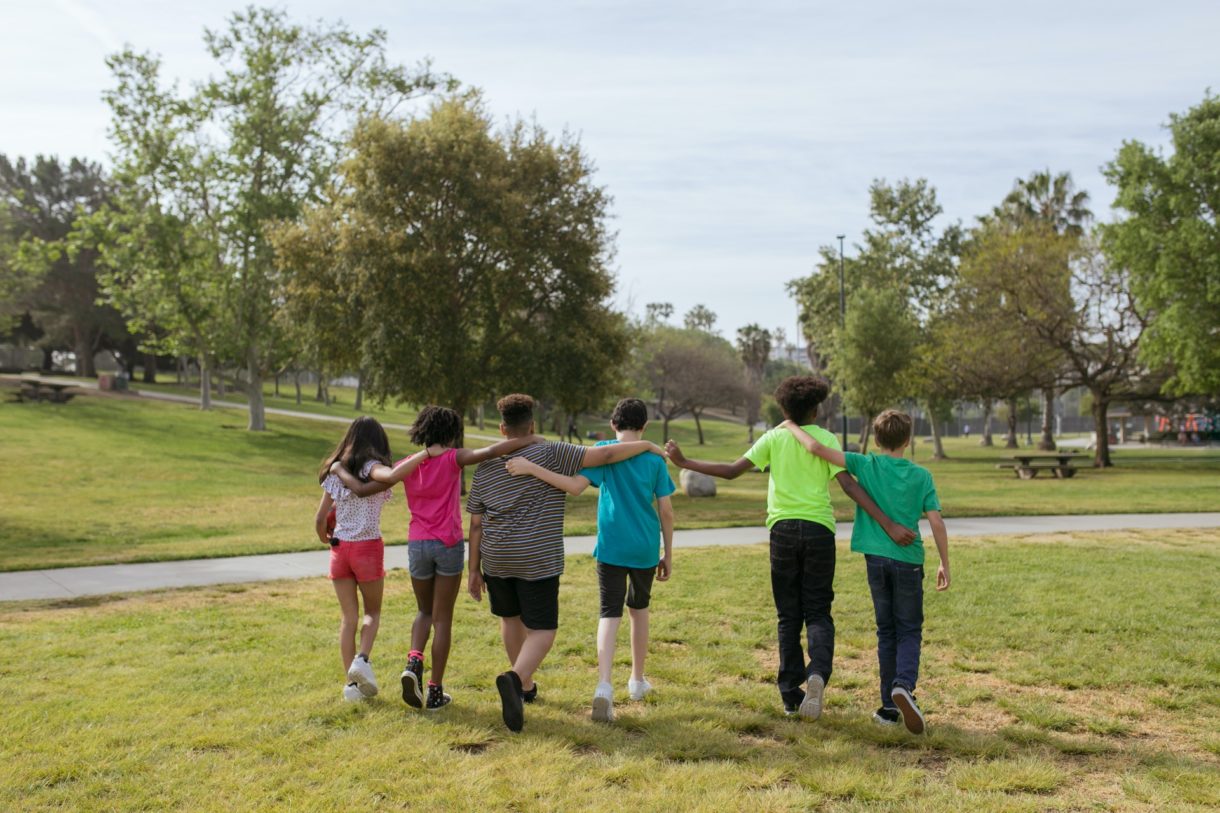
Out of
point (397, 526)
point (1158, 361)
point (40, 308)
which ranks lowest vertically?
point (397, 526)

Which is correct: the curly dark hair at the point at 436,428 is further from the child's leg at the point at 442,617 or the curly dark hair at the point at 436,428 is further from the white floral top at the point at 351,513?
the child's leg at the point at 442,617

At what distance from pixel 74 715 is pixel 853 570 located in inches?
295

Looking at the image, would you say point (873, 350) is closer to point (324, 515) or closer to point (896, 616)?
point (896, 616)

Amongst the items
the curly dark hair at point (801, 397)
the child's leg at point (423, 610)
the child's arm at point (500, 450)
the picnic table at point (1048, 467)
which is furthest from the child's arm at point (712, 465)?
the picnic table at point (1048, 467)

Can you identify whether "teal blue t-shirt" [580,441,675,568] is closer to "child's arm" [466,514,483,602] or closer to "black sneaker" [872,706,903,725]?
"child's arm" [466,514,483,602]

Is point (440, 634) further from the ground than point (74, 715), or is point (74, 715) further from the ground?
point (440, 634)

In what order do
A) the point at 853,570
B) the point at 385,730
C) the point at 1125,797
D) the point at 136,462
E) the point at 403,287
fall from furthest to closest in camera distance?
the point at 136,462, the point at 403,287, the point at 853,570, the point at 385,730, the point at 1125,797

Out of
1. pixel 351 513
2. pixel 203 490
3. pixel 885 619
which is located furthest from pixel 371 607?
pixel 203 490

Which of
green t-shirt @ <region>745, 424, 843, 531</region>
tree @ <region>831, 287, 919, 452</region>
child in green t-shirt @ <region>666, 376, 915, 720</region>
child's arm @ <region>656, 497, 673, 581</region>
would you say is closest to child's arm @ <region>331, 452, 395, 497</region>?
child's arm @ <region>656, 497, 673, 581</region>

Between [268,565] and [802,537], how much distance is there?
789cm

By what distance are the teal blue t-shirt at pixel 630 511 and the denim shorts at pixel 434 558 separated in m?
0.80

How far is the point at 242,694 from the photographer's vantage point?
18.8 feet

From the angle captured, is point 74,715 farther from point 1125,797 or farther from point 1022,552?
point 1022,552

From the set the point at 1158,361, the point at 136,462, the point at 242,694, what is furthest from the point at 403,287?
the point at 1158,361
